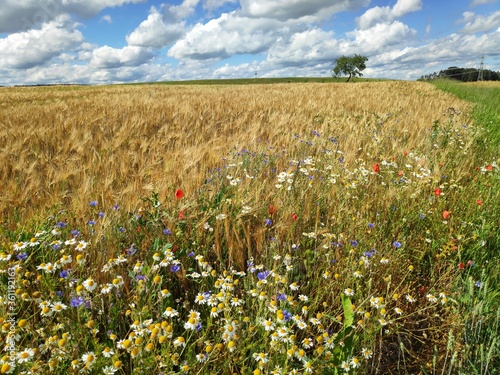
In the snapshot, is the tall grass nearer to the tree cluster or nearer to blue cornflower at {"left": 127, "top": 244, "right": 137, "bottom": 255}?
blue cornflower at {"left": 127, "top": 244, "right": 137, "bottom": 255}

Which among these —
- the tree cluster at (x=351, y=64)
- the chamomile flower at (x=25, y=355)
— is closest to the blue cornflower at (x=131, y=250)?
the chamomile flower at (x=25, y=355)

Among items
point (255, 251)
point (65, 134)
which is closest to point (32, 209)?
point (255, 251)

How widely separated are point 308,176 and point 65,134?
373 centimetres

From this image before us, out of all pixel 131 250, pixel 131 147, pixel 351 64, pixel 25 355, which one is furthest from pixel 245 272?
pixel 351 64

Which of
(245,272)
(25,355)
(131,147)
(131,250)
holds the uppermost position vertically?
(131,147)

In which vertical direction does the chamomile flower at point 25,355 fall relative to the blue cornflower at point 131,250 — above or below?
below

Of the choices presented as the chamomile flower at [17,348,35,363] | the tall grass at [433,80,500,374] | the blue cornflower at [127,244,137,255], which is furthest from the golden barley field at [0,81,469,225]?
the tall grass at [433,80,500,374]

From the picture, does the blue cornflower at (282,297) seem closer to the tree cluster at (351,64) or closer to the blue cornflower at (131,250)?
the blue cornflower at (131,250)

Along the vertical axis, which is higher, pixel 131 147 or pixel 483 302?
pixel 131 147

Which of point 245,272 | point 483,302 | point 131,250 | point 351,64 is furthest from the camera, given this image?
point 351,64

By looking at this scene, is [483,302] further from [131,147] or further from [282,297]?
[131,147]

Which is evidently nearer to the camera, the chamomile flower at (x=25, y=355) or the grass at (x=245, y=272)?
the chamomile flower at (x=25, y=355)

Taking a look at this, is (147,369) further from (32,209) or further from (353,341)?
(32,209)

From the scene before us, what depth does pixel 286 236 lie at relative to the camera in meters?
2.06
